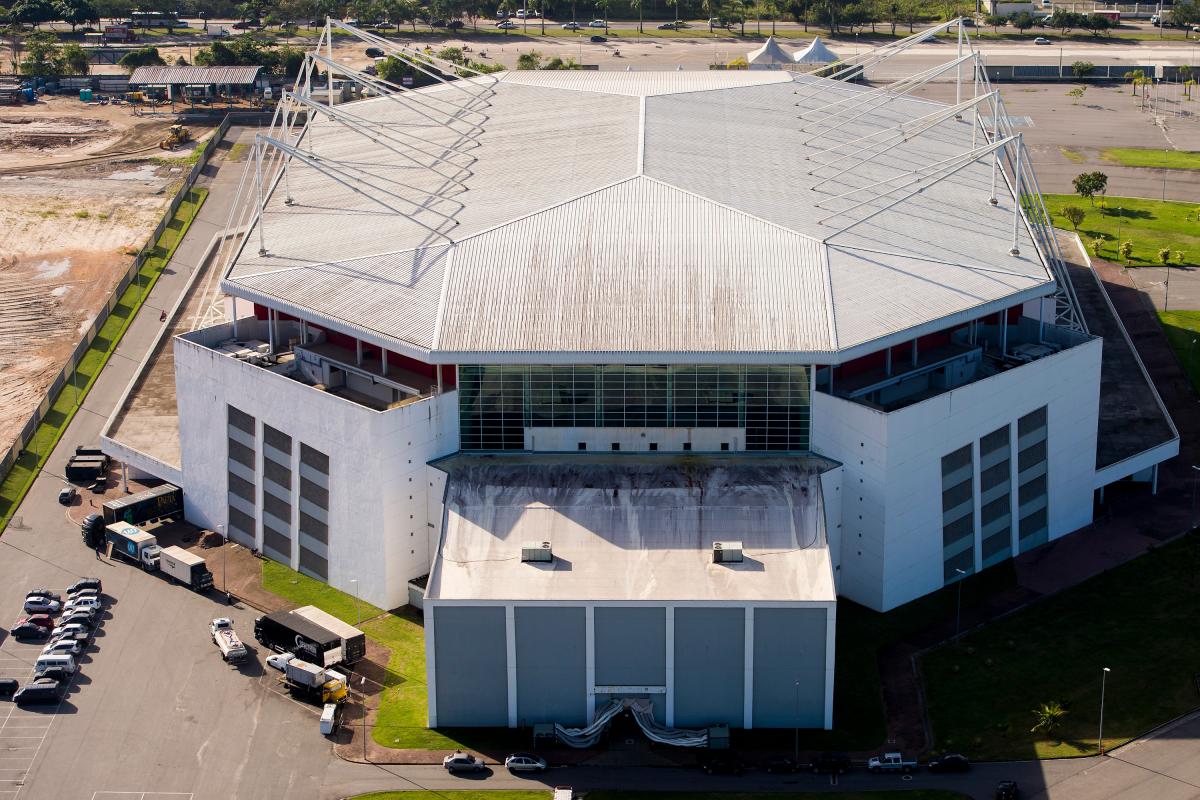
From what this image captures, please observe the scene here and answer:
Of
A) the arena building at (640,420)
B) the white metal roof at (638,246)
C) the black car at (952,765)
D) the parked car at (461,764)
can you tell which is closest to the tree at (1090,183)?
the white metal roof at (638,246)

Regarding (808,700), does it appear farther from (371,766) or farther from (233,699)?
(233,699)

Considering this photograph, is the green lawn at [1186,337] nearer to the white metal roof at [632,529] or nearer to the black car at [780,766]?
the white metal roof at [632,529]

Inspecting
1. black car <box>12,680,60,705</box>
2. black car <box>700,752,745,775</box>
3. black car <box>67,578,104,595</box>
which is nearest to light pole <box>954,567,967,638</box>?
black car <box>700,752,745,775</box>

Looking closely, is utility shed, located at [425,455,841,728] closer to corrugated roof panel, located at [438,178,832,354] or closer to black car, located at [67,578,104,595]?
corrugated roof panel, located at [438,178,832,354]

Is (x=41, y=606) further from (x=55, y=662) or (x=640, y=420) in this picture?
(x=640, y=420)

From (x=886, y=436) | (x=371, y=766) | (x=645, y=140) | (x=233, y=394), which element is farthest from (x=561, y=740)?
(x=645, y=140)
